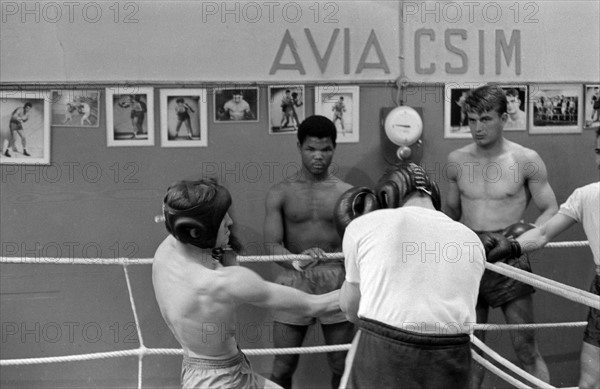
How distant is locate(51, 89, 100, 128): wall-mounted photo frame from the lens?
336 centimetres

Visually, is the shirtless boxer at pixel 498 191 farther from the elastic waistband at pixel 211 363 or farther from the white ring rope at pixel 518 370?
the elastic waistband at pixel 211 363

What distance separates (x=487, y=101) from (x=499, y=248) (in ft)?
3.00

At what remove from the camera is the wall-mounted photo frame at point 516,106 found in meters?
3.49

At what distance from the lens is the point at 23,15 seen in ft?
11.0

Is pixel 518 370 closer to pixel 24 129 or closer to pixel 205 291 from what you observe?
pixel 205 291

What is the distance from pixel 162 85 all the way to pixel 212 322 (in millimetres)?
1703

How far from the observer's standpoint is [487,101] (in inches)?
121

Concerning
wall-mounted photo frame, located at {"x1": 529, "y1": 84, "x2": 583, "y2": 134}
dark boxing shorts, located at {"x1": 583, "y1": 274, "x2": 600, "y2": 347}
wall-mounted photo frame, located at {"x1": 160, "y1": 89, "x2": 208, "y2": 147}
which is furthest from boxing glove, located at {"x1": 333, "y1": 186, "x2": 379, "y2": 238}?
wall-mounted photo frame, located at {"x1": 529, "y1": 84, "x2": 583, "y2": 134}

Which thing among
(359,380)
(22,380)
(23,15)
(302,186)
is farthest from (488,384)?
(23,15)

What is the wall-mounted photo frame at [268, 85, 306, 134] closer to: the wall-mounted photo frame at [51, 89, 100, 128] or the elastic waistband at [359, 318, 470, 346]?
the wall-mounted photo frame at [51, 89, 100, 128]

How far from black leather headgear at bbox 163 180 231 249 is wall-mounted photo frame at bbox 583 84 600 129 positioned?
2.26m

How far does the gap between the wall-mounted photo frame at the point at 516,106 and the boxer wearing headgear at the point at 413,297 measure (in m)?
1.84

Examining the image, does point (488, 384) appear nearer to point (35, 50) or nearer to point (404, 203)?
point (404, 203)

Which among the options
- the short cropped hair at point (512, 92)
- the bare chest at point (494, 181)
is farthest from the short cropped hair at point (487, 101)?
the short cropped hair at point (512, 92)
